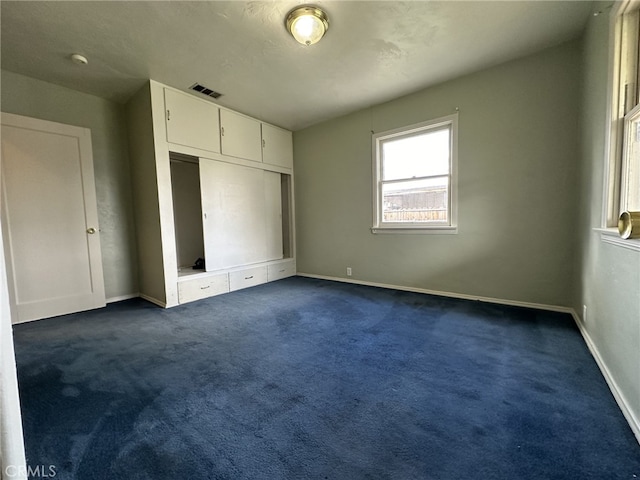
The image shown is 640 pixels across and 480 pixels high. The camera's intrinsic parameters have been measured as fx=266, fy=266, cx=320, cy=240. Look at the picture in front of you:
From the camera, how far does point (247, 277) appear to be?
13.8 ft

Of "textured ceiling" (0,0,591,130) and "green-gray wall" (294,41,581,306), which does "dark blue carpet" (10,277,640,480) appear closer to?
"green-gray wall" (294,41,581,306)

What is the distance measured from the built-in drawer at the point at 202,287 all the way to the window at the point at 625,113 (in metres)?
4.01

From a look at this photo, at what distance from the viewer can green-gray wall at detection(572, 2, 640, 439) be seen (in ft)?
4.38

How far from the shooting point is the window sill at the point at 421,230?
3350 mm

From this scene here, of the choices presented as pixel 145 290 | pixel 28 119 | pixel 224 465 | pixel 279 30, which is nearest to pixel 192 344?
pixel 224 465

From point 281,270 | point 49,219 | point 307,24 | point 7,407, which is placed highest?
point 307,24

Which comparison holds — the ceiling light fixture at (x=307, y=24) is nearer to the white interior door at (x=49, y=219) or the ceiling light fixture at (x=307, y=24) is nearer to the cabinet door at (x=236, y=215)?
the cabinet door at (x=236, y=215)

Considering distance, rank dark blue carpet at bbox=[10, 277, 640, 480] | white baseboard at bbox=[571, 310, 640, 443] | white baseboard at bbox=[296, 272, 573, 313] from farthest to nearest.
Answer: white baseboard at bbox=[296, 272, 573, 313], white baseboard at bbox=[571, 310, 640, 443], dark blue carpet at bbox=[10, 277, 640, 480]

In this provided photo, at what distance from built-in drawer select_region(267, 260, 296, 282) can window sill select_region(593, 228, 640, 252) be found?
12.9ft

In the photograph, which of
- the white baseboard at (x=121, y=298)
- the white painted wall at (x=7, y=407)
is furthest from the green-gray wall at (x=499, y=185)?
the white painted wall at (x=7, y=407)

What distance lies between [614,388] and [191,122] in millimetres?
4519

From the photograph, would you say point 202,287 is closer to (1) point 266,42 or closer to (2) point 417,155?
(1) point 266,42

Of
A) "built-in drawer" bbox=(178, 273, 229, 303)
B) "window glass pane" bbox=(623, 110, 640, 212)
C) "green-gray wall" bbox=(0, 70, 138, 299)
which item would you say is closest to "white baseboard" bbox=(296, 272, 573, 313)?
"window glass pane" bbox=(623, 110, 640, 212)

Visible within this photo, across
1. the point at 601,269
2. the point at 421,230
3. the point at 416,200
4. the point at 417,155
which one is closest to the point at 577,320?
the point at 601,269
